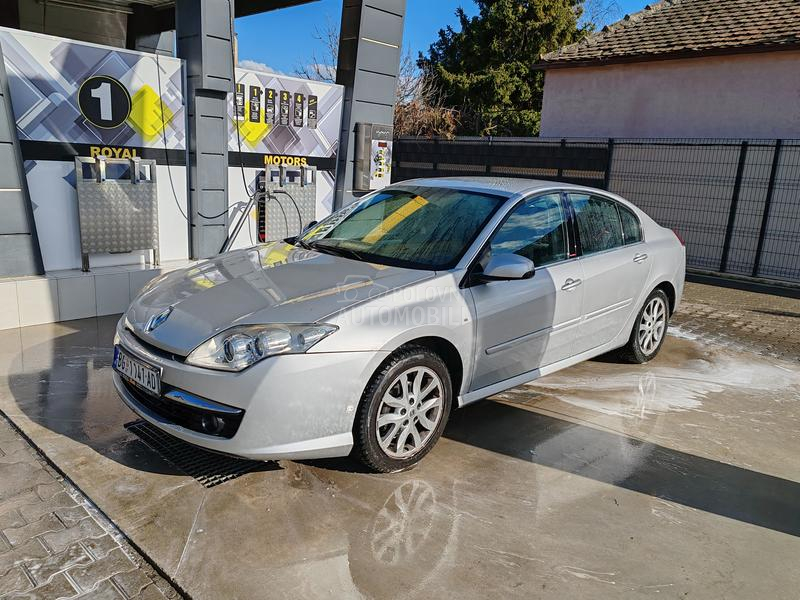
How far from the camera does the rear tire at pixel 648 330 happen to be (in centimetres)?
525

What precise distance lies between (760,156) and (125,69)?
9.14 metres

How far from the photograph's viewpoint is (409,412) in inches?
131

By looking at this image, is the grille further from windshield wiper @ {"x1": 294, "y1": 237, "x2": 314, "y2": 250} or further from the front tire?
windshield wiper @ {"x1": 294, "y1": 237, "x2": 314, "y2": 250}

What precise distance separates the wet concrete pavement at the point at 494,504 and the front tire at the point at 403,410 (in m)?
0.16

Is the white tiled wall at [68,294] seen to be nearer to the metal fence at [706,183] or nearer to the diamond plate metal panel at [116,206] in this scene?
the diamond plate metal panel at [116,206]

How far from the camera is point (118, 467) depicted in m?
3.34

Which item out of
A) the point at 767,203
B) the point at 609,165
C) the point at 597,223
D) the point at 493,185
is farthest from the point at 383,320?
the point at 609,165

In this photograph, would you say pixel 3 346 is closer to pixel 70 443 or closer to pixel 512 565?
pixel 70 443

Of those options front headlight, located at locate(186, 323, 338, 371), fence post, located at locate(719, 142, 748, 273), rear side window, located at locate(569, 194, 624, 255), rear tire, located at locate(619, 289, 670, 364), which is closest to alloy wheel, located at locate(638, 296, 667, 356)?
rear tire, located at locate(619, 289, 670, 364)

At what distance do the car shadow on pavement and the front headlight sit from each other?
1.39m

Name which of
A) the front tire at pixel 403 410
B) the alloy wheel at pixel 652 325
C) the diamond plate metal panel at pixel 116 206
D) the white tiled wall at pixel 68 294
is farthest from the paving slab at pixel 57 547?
the alloy wheel at pixel 652 325

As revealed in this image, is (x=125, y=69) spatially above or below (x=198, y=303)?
above

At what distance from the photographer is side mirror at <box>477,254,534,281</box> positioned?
353 cm

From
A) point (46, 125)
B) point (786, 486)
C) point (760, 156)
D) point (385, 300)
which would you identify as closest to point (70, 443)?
point (385, 300)
